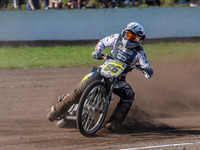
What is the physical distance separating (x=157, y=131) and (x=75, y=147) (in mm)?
1745

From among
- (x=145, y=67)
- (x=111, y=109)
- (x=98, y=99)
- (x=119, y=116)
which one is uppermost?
(x=145, y=67)

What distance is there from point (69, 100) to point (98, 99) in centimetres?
48

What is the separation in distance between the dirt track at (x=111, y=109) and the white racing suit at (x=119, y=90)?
32cm

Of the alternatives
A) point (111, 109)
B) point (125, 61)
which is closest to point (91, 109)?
point (125, 61)

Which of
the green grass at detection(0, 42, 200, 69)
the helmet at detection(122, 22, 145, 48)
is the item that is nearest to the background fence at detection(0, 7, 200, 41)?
the green grass at detection(0, 42, 200, 69)

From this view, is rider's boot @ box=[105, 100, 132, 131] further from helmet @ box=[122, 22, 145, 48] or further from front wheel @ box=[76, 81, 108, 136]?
helmet @ box=[122, 22, 145, 48]

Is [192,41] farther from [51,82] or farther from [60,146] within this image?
[60,146]


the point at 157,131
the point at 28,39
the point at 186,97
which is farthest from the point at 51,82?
the point at 28,39

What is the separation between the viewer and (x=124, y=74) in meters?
6.38

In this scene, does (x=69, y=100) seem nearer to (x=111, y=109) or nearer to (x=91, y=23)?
(x=111, y=109)

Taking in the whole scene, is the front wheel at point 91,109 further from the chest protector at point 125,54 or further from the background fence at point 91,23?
the background fence at point 91,23

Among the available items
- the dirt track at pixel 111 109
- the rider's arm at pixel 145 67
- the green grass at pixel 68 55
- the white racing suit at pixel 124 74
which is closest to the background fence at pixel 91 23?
the green grass at pixel 68 55

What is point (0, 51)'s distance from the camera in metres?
13.6

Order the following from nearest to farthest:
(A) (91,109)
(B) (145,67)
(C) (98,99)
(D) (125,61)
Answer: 1. (A) (91,109)
2. (C) (98,99)
3. (B) (145,67)
4. (D) (125,61)
